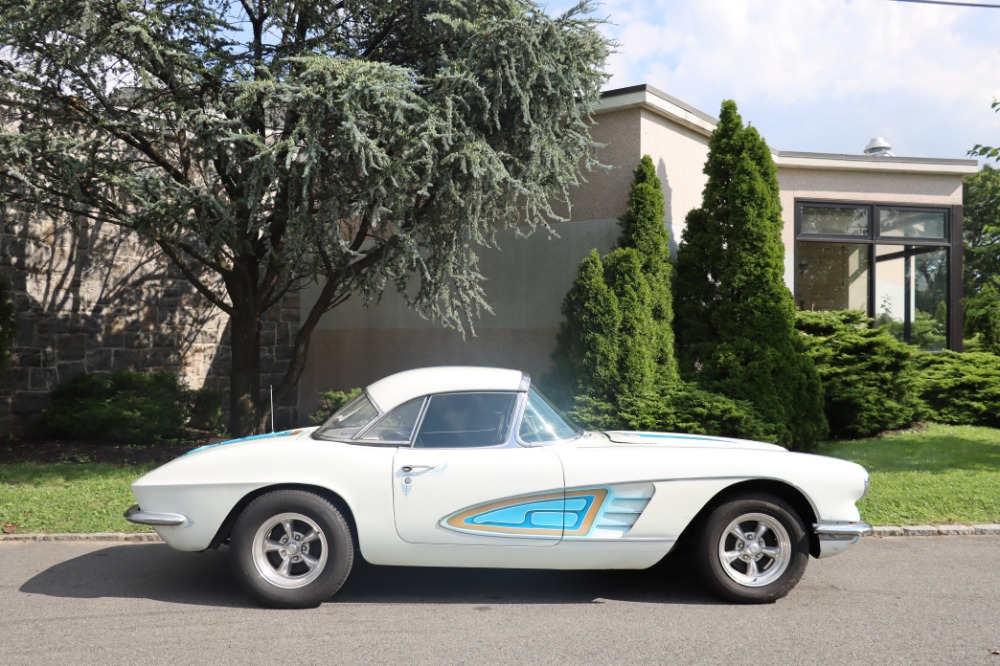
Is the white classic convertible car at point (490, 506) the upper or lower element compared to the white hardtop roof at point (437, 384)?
lower

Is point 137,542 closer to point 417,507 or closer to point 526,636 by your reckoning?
point 417,507

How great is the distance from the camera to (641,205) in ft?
34.5

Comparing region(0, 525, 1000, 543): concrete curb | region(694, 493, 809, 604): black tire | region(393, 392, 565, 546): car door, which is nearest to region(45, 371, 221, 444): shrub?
region(0, 525, 1000, 543): concrete curb

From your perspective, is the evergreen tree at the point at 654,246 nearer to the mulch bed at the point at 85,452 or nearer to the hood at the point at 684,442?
A: the hood at the point at 684,442

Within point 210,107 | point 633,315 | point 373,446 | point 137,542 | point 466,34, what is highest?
point 466,34

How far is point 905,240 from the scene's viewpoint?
14.3 metres

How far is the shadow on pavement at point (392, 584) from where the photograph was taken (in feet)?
16.6

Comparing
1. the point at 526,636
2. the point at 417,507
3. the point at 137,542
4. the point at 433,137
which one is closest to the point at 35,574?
the point at 137,542

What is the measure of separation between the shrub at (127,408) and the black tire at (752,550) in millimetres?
8771

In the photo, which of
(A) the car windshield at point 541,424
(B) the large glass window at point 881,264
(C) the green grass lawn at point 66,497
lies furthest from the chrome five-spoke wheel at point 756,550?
(B) the large glass window at point 881,264

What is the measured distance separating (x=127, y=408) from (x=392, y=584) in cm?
747

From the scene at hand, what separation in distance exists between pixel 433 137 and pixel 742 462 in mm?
5102

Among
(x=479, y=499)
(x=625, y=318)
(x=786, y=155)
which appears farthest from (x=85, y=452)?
(x=786, y=155)

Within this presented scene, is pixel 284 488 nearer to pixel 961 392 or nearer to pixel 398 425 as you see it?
pixel 398 425
